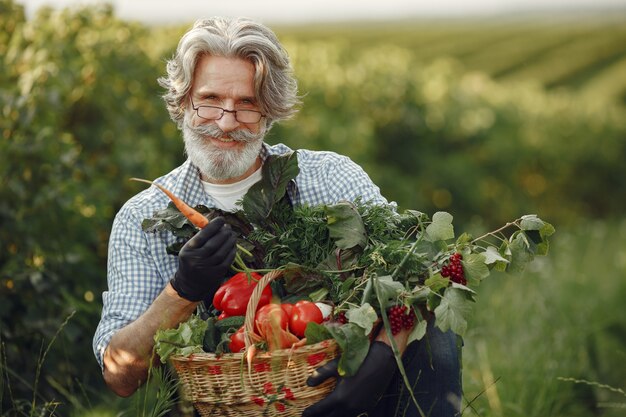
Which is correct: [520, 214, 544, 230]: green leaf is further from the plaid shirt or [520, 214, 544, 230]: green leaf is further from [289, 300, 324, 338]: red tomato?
[289, 300, 324, 338]: red tomato

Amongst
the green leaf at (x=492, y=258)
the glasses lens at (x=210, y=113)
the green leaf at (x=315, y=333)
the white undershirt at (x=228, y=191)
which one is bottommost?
the green leaf at (x=315, y=333)

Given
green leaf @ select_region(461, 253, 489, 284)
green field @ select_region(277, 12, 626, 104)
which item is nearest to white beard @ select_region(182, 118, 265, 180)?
green leaf @ select_region(461, 253, 489, 284)

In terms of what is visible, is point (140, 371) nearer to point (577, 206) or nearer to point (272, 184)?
point (272, 184)

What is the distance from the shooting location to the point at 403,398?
2873 mm

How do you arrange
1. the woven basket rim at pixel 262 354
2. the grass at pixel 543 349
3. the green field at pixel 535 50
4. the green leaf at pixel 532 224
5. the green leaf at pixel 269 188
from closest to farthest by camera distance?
the woven basket rim at pixel 262 354
the green leaf at pixel 532 224
the green leaf at pixel 269 188
the grass at pixel 543 349
the green field at pixel 535 50

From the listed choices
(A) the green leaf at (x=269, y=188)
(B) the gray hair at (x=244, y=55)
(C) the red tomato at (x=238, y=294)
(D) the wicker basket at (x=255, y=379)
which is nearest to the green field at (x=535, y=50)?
(B) the gray hair at (x=244, y=55)

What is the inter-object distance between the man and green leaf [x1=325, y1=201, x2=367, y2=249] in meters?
0.31

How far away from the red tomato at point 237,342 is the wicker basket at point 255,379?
0.07 m

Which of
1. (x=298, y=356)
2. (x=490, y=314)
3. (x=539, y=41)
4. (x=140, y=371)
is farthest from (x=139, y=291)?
(x=539, y=41)

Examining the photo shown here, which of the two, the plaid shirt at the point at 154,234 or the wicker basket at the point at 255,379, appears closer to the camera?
the wicker basket at the point at 255,379

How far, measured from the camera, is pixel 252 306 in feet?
7.93

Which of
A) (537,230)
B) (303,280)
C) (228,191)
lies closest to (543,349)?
(537,230)

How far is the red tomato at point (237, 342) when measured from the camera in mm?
2436

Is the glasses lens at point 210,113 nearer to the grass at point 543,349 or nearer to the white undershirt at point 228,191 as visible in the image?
the white undershirt at point 228,191
